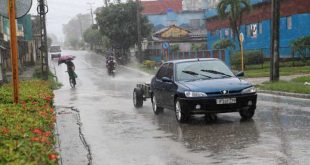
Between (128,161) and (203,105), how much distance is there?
166 inches

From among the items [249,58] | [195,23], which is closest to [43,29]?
[249,58]

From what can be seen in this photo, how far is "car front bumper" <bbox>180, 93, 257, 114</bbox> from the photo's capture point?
12508 millimetres

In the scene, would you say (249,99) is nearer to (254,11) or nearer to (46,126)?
(46,126)

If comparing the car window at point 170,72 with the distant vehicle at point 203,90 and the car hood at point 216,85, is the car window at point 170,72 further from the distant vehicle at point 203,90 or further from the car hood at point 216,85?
the car hood at point 216,85

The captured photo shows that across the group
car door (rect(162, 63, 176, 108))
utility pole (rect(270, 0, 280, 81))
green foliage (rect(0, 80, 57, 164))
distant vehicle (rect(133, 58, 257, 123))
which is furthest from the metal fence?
green foliage (rect(0, 80, 57, 164))

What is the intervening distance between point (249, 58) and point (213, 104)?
1130 inches

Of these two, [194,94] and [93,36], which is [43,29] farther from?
[93,36]

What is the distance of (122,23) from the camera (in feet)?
234

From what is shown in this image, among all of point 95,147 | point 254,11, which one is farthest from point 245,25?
point 95,147

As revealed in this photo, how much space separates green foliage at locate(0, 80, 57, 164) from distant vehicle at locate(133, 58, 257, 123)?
357 centimetres

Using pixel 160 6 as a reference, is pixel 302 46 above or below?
below

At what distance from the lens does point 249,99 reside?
1279cm

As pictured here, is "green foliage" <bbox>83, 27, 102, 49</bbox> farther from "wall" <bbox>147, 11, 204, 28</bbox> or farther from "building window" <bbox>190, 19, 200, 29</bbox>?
"building window" <bbox>190, 19, 200, 29</bbox>

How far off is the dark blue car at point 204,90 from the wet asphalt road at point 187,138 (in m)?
0.35
